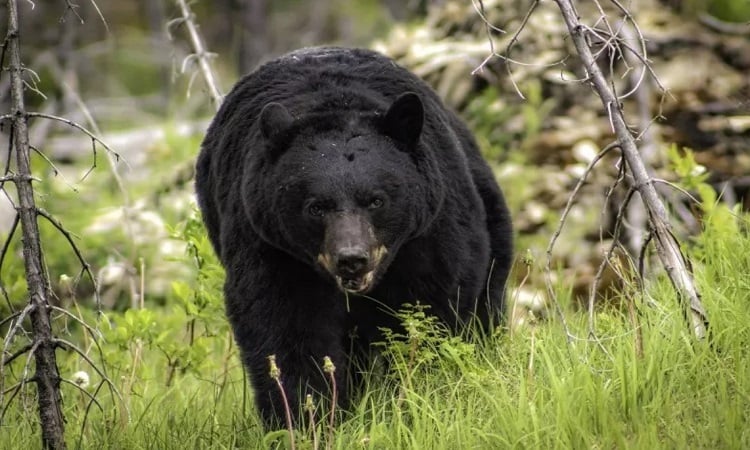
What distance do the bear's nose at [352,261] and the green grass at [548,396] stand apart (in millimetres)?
341

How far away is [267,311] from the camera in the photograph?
422 centimetres

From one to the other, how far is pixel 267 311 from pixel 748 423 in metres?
1.81

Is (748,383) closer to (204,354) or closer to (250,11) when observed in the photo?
(204,354)

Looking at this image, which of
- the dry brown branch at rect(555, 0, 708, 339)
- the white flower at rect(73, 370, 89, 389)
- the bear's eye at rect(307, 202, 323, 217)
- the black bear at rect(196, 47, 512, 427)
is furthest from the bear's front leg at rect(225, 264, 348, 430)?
the dry brown branch at rect(555, 0, 708, 339)

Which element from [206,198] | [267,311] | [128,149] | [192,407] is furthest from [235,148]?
[128,149]

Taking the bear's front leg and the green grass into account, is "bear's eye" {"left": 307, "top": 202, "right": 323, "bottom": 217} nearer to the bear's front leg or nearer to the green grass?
the bear's front leg

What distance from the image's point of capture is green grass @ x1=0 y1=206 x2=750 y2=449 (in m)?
3.48

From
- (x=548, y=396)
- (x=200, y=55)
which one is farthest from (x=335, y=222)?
(x=200, y=55)

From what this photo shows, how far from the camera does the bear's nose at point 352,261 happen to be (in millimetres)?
3912

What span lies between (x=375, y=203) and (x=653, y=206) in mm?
1026

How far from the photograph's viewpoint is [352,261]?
3926 mm

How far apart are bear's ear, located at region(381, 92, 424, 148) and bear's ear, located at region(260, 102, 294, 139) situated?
39cm

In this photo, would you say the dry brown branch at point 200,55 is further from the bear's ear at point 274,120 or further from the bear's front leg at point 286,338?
the bear's front leg at point 286,338

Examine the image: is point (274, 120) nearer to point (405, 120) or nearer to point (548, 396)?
point (405, 120)
